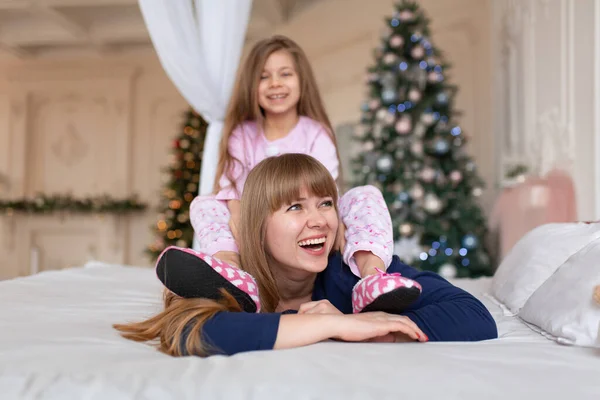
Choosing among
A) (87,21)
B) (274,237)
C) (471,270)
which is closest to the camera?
(274,237)

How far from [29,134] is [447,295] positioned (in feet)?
28.4

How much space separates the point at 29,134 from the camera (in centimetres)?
869

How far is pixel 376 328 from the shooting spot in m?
1.24

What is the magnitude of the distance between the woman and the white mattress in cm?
5

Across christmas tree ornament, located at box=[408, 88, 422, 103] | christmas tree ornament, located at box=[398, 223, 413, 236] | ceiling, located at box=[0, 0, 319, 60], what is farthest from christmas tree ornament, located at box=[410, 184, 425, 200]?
ceiling, located at box=[0, 0, 319, 60]

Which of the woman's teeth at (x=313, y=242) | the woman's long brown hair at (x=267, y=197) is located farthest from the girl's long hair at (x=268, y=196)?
the woman's teeth at (x=313, y=242)

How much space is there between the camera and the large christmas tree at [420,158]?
439cm

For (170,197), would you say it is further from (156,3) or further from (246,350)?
(246,350)

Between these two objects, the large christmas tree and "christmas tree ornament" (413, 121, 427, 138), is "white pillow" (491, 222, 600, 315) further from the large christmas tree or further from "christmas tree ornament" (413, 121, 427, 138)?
"christmas tree ornament" (413, 121, 427, 138)

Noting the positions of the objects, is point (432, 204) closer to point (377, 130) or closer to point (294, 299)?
point (377, 130)

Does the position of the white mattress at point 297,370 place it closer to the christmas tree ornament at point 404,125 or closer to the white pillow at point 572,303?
the white pillow at point 572,303

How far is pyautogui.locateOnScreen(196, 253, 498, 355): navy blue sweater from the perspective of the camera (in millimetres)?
1159

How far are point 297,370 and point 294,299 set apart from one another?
2.52ft

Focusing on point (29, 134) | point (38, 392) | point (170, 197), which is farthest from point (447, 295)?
point (29, 134)
